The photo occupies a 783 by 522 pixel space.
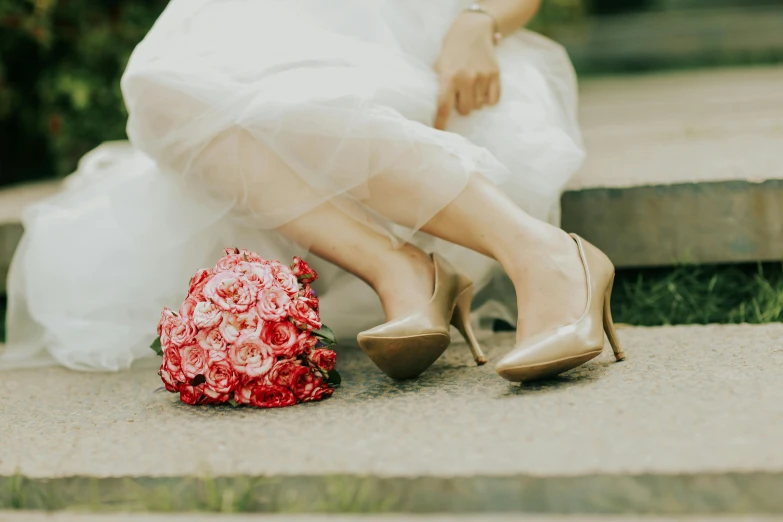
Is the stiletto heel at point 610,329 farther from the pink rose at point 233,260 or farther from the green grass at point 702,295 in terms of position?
the pink rose at point 233,260

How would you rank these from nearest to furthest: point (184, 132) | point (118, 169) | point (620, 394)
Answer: point (620, 394) < point (184, 132) < point (118, 169)

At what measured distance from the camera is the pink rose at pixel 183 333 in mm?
1301

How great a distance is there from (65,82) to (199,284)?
76.7 inches

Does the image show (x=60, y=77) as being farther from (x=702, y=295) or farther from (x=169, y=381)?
(x=702, y=295)

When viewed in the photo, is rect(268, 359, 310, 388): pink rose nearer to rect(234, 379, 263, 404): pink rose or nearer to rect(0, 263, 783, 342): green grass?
rect(234, 379, 263, 404): pink rose

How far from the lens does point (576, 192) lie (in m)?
1.72

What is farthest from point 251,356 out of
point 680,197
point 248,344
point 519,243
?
point 680,197

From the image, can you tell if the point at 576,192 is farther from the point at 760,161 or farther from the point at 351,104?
the point at 351,104

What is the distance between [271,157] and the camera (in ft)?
4.68

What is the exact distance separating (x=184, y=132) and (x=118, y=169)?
0.75 metres

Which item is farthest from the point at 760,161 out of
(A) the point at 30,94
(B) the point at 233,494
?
(A) the point at 30,94

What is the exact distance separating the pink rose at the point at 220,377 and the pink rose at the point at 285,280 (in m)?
0.15

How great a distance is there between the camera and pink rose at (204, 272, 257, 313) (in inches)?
50.4

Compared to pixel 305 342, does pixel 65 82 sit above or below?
above
